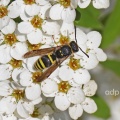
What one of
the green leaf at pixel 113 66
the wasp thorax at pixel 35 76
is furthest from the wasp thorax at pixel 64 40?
the green leaf at pixel 113 66

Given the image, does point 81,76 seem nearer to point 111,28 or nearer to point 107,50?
point 111,28

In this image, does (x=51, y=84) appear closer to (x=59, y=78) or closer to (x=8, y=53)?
(x=59, y=78)

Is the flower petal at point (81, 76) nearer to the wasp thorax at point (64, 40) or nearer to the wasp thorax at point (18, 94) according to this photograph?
the wasp thorax at point (64, 40)

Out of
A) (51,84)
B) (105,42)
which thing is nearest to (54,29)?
(51,84)

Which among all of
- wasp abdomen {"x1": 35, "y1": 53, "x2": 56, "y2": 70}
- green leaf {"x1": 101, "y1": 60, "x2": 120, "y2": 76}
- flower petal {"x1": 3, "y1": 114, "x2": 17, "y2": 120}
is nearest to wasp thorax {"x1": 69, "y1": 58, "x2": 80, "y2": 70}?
wasp abdomen {"x1": 35, "y1": 53, "x2": 56, "y2": 70}

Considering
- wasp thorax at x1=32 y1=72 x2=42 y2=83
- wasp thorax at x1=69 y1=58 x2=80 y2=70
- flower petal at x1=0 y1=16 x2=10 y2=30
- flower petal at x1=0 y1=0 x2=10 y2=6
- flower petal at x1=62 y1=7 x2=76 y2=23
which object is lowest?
wasp thorax at x1=32 y1=72 x2=42 y2=83

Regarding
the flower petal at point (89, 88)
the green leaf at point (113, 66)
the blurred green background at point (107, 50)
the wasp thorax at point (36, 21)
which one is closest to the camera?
the wasp thorax at point (36, 21)

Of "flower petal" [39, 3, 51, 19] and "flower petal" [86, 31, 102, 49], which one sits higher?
"flower petal" [39, 3, 51, 19]

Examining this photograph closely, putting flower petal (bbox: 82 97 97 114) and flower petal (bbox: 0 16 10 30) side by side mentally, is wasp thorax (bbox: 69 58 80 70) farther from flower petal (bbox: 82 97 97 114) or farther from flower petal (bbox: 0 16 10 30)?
flower petal (bbox: 0 16 10 30)
